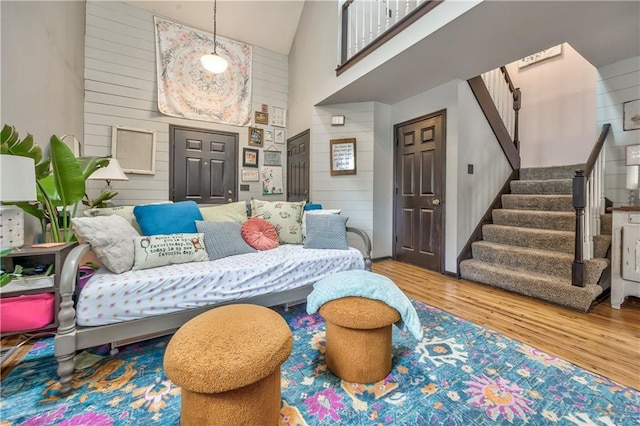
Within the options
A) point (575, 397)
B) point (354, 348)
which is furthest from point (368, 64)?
point (575, 397)

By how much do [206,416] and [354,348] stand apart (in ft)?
2.39

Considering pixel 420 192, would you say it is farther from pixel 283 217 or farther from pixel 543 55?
pixel 543 55

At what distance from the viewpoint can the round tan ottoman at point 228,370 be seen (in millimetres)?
919

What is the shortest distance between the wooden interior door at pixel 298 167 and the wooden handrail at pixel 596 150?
130 inches

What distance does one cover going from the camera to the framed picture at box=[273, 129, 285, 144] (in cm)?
486

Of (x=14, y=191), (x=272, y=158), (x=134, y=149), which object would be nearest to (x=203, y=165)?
(x=134, y=149)

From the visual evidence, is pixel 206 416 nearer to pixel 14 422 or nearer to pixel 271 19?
pixel 14 422

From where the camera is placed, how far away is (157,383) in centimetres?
140

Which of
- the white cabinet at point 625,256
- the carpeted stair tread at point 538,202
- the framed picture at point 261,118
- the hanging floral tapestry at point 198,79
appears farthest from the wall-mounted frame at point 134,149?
the white cabinet at point 625,256

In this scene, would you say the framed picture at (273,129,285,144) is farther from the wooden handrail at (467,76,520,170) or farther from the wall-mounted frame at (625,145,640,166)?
the wall-mounted frame at (625,145,640,166)

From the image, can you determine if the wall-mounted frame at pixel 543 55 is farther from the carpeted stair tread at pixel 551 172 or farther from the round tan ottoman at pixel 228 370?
the round tan ottoman at pixel 228 370

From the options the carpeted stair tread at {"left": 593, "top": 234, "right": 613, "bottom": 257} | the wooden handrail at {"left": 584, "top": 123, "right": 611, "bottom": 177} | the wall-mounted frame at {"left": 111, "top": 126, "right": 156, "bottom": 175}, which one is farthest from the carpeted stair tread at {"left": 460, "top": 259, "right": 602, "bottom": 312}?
the wall-mounted frame at {"left": 111, "top": 126, "right": 156, "bottom": 175}

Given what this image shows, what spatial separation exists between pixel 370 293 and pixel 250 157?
3794mm

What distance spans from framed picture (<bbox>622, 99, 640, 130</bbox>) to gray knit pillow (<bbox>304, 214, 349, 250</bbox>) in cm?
314
